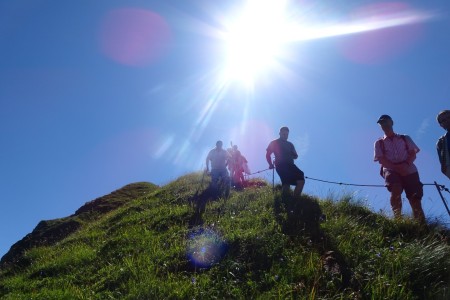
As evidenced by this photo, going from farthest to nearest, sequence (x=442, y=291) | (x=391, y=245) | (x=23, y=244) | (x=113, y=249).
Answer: (x=23, y=244) < (x=113, y=249) < (x=391, y=245) < (x=442, y=291)

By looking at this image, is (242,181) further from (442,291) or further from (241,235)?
(442,291)

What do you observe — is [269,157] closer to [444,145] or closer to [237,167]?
[444,145]

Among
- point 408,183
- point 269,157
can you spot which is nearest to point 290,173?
point 269,157

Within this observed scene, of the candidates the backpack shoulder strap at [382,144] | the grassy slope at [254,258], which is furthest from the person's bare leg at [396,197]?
the backpack shoulder strap at [382,144]

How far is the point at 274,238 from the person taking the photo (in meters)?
6.75

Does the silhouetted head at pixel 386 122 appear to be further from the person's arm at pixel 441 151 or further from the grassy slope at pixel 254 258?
the grassy slope at pixel 254 258

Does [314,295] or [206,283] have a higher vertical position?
[206,283]

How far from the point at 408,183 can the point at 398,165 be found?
36cm

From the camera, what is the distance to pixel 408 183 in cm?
781

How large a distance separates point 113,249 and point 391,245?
16.3ft

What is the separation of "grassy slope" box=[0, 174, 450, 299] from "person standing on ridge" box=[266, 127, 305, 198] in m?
0.53

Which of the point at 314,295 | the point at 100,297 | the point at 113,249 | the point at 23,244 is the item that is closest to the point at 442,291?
the point at 314,295

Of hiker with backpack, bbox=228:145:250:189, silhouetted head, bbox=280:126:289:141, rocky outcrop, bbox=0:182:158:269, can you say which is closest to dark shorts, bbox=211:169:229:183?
hiker with backpack, bbox=228:145:250:189

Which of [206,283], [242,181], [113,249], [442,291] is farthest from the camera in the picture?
[242,181]
